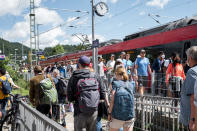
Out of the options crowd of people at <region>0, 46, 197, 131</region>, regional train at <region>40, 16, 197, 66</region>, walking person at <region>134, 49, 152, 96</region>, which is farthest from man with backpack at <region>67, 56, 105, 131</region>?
regional train at <region>40, 16, 197, 66</region>

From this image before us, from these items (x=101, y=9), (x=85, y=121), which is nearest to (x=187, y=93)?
(x=85, y=121)

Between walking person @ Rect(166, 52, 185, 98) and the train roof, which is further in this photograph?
the train roof

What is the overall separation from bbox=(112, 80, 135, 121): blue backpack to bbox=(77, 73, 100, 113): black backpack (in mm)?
333

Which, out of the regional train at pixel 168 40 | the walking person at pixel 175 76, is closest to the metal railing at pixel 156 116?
the walking person at pixel 175 76

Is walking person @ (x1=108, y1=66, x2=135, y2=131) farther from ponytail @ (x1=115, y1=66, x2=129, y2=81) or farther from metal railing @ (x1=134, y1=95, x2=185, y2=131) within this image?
metal railing @ (x1=134, y1=95, x2=185, y2=131)

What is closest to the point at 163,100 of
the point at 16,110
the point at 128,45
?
the point at 16,110

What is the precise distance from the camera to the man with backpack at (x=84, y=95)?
360 cm

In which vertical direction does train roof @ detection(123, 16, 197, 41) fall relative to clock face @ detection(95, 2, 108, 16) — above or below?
below

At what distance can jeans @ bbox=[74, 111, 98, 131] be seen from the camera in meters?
3.68

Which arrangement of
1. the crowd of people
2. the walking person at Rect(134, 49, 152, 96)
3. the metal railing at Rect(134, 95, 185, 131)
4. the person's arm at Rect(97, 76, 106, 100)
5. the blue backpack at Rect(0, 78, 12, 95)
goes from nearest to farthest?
the crowd of people → the person's arm at Rect(97, 76, 106, 100) → the metal railing at Rect(134, 95, 185, 131) → the blue backpack at Rect(0, 78, 12, 95) → the walking person at Rect(134, 49, 152, 96)

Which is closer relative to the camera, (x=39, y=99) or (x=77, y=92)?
(x=77, y=92)

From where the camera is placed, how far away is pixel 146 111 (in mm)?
6055

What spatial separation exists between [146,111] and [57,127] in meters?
4.05

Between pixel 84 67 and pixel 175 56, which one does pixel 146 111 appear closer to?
pixel 175 56
